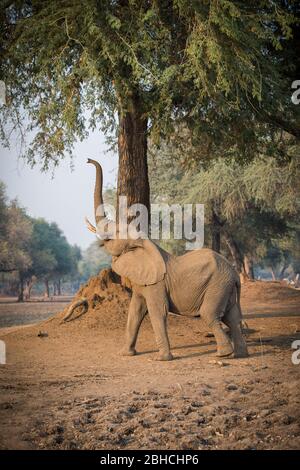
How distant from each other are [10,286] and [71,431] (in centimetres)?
6253

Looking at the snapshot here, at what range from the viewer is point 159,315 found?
10.8 metres

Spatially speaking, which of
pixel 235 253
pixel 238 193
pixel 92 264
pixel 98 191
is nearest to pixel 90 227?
pixel 98 191

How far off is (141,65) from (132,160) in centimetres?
349

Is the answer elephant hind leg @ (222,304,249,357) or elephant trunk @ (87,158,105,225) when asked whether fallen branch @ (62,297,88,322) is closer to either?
elephant trunk @ (87,158,105,225)

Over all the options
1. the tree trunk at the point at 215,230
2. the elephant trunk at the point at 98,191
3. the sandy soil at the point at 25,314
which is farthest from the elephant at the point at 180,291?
the tree trunk at the point at 215,230

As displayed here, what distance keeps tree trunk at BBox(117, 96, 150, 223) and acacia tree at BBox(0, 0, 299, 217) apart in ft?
0.07

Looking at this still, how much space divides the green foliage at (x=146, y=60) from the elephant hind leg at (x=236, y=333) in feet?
12.2

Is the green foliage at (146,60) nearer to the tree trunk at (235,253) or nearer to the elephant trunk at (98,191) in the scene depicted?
the elephant trunk at (98,191)

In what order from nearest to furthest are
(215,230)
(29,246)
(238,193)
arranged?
(238,193), (215,230), (29,246)

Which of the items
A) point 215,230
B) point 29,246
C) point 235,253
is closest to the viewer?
point 215,230

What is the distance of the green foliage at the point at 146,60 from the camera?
11.8 m

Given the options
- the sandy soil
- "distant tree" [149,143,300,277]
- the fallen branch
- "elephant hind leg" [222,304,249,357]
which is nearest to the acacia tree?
the fallen branch

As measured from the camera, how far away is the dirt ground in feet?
21.2

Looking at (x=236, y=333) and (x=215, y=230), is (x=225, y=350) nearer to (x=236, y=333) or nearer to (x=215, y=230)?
(x=236, y=333)
